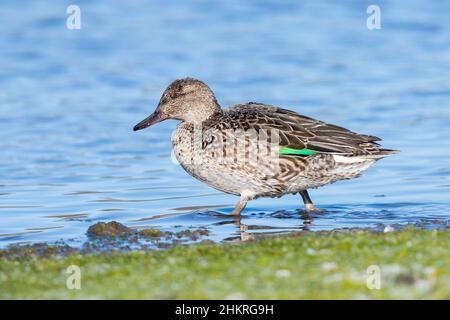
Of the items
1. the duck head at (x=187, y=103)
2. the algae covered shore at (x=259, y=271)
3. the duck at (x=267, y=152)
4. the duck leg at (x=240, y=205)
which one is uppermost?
the duck head at (x=187, y=103)

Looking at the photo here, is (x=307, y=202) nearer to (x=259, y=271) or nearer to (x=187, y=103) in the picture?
(x=187, y=103)

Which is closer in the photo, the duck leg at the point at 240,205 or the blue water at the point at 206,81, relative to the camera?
the duck leg at the point at 240,205

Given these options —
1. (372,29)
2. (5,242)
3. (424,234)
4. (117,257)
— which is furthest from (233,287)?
(372,29)

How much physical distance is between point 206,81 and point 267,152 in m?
7.88

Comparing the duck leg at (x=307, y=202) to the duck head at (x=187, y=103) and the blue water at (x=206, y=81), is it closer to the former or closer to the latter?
the blue water at (x=206, y=81)

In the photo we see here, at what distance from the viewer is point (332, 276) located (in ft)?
19.4

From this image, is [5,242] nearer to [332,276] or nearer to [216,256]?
[216,256]

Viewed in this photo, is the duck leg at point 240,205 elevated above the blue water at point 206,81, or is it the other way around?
the blue water at point 206,81

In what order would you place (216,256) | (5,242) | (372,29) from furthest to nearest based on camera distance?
(372,29) → (5,242) → (216,256)

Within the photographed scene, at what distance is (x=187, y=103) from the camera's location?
32.4 ft

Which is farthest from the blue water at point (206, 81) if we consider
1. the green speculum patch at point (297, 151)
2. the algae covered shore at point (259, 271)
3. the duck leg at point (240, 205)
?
the algae covered shore at point (259, 271)

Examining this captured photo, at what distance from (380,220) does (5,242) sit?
368 cm

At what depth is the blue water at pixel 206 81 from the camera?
9.89m

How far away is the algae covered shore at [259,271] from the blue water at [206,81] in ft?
4.68
